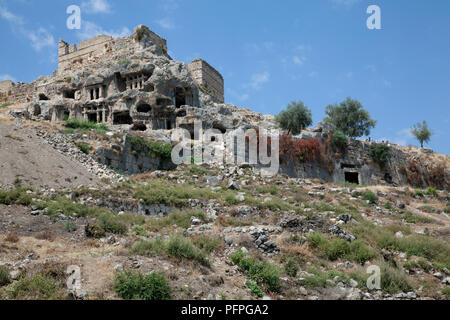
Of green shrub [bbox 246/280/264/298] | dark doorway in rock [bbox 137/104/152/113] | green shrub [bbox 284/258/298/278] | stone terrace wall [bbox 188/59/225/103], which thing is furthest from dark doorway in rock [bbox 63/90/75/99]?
green shrub [bbox 246/280/264/298]

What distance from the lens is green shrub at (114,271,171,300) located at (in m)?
7.64

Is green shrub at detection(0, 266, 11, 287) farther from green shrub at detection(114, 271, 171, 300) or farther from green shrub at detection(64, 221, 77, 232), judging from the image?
green shrub at detection(64, 221, 77, 232)

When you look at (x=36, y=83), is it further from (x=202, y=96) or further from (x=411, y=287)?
(x=411, y=287)

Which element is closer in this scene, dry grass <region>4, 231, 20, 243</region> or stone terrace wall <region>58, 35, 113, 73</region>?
dry grass <region>4, 231, 20, 243</region>

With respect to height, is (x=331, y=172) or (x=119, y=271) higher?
(x=331, y=172)

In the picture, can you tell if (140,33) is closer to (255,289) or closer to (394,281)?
(255,289)

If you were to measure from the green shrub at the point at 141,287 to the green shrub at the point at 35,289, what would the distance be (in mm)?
1144

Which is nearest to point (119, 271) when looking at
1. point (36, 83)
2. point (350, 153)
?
point (350, 153)

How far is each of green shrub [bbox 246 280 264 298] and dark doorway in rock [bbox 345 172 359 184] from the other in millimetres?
20317

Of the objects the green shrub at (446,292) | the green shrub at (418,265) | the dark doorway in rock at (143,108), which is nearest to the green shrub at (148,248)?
the green shrub at (418,265)

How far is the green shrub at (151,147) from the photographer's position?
24.0 m

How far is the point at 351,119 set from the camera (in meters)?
37.2
